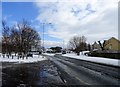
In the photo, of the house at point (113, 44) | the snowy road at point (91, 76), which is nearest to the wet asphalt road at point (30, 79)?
the snowy road at point (91, 76)

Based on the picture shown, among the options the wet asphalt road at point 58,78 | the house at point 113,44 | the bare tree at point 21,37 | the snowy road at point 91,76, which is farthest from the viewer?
the house at point 113,44

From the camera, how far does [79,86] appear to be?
42.1ft

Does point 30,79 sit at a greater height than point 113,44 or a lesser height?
lesser

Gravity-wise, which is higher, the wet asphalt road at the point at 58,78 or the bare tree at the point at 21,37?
the bare tree at the point at 21,37

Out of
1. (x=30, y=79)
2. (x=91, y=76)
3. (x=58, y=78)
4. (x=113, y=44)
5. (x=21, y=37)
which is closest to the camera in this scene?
(x=30, y=79)

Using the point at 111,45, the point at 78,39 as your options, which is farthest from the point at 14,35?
the point at 78,39

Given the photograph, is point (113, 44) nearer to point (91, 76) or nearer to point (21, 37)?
point (21, 37)

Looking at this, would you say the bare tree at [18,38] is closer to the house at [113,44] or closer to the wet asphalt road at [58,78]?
the wet asphalt road at [58,78]

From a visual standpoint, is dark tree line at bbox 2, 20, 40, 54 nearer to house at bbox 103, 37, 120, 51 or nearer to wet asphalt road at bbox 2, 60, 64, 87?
wet asphalt road at bbox 2, 60, 64, 87

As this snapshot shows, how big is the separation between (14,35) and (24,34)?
2.81 metres

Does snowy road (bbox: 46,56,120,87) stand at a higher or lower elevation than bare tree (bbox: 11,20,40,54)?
lower

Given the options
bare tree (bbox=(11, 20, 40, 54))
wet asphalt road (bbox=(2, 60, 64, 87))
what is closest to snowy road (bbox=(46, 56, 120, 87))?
wet asphalt road (bbox=(2, 60, 64, 87))

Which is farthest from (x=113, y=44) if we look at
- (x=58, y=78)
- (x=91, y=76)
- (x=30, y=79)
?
(x=30, y=79)

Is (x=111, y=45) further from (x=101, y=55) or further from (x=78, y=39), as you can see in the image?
(x=101, y=55)
